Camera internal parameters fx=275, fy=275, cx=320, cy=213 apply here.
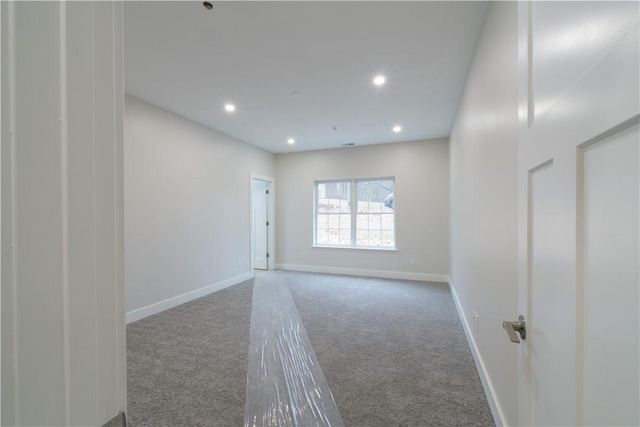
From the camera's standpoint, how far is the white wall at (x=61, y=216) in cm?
33

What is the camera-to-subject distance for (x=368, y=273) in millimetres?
5348

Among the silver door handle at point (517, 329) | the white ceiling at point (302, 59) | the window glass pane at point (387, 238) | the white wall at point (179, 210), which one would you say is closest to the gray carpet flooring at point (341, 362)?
the white wall at point (179, 210)

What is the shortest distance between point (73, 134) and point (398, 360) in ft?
8.29

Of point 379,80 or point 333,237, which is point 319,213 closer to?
point 333,237

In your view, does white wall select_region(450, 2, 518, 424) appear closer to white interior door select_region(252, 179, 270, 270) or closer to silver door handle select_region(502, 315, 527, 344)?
silver door handle select_region(502, 315, 527, 344)

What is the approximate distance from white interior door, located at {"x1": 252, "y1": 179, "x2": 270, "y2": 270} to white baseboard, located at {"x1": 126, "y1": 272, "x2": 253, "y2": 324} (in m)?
1.10

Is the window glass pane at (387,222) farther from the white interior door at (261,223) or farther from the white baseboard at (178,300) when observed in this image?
the white baseboard at (178,300)

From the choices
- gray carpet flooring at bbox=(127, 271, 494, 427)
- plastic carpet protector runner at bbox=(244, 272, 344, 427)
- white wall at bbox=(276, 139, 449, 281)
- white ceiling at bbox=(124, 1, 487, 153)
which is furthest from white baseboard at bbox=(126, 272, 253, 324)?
white ceiling at bbox=(124, 1, 487, 153)

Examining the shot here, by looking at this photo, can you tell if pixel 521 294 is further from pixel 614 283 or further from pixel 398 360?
pixel 398 360

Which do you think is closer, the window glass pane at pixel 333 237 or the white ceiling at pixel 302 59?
the white ceiling at pixel 302 59

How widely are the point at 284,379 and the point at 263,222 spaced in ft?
14.1

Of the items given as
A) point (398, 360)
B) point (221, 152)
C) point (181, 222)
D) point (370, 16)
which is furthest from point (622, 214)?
point (221, 152)

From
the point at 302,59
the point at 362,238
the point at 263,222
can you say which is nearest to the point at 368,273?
the point at 362,238

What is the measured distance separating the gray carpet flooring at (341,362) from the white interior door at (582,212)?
118 cm
